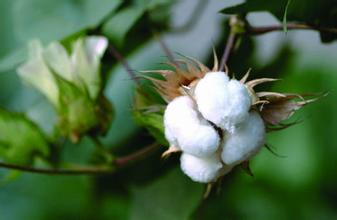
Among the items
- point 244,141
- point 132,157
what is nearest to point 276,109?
point 244,141

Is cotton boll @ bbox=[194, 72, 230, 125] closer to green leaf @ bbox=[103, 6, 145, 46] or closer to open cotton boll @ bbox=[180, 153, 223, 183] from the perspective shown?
open cotton boll @ bbox=[180, 153, 223, 183]

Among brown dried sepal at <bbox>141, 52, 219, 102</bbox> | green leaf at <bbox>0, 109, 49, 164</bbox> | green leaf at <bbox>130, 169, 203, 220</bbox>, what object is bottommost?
green leaf at <bbox>130, 169, 203, 220</bbox>

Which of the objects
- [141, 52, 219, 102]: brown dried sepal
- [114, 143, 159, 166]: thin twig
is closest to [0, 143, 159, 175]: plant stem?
[114, 143, 159, 166]: thin twig

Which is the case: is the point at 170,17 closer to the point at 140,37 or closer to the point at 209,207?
the point at 140,37

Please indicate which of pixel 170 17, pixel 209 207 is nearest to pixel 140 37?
pixel 170 17

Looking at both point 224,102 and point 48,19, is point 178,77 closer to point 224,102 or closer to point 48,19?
point 224,102

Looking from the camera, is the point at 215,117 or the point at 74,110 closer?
the point at 215,117
